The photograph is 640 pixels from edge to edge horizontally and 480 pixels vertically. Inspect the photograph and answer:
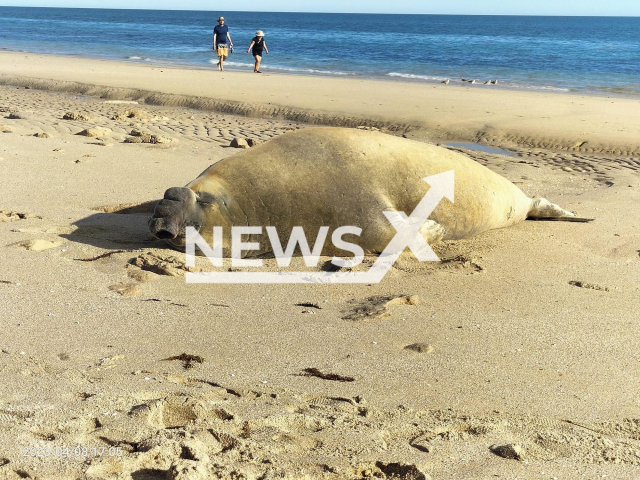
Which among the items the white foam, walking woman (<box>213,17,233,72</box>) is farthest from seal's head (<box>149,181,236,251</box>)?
the white foam

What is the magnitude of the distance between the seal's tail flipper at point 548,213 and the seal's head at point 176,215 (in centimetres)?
303

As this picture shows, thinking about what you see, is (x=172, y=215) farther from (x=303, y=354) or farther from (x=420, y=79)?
(x=420, y=79)

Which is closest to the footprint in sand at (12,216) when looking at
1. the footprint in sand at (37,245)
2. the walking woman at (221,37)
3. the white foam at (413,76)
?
the footprint in sand at (37,245)

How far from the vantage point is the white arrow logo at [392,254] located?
4.17 meters

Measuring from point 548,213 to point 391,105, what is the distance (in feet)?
24.5

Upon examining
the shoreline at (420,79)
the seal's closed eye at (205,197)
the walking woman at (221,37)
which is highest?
the walking woman at (221,37)

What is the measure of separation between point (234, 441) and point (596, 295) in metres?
2.70

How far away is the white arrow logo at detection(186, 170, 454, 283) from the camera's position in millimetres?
4168

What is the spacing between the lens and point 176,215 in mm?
4148

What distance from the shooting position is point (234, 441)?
2.39m

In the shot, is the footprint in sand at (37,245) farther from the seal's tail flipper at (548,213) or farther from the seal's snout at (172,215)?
the seal's tail flipper at (548,213)

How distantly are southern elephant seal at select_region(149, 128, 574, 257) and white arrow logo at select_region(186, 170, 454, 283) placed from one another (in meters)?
0.05

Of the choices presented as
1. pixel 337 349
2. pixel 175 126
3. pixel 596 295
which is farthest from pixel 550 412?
pixel 175 126

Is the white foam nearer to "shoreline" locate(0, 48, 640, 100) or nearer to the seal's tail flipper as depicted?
"shoreline" locate(0, 48, 640, 100)
